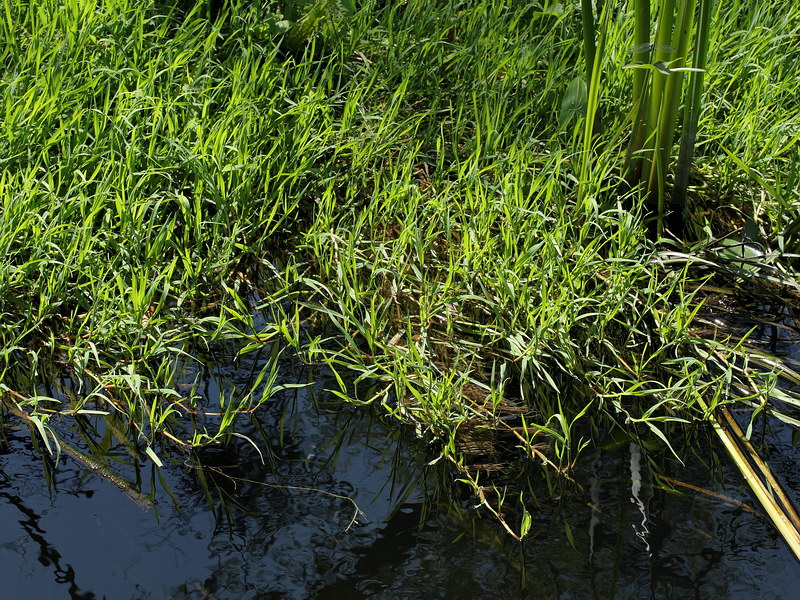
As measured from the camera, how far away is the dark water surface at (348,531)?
5.10 ft

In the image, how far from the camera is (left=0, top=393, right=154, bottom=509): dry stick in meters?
1.69

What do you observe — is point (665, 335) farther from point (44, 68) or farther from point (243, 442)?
point (44, 68)

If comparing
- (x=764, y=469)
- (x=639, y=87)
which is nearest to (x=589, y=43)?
(x=639, y=87)

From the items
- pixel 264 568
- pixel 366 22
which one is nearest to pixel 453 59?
pixel 366 22

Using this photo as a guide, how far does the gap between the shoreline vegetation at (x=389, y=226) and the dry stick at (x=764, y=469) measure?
24 millimetres

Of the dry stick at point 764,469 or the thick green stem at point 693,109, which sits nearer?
the dry stick at point 764,469

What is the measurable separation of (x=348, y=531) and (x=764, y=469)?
90 centimetres

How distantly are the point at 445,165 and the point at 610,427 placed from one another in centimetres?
104

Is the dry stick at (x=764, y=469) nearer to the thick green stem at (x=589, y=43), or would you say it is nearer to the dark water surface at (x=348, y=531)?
the dark water surface at (x=348, y=531)

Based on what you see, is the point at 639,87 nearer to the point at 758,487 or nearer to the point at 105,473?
the point at 758,487

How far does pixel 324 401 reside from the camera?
199 cm

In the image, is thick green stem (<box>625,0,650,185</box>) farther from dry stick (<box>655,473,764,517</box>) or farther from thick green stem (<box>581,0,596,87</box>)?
dry stick (<box>655,473,764,517</box>)

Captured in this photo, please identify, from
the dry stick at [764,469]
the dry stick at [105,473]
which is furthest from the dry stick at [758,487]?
the dry stick at [105,473]

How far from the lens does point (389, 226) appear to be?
2.47 metres
